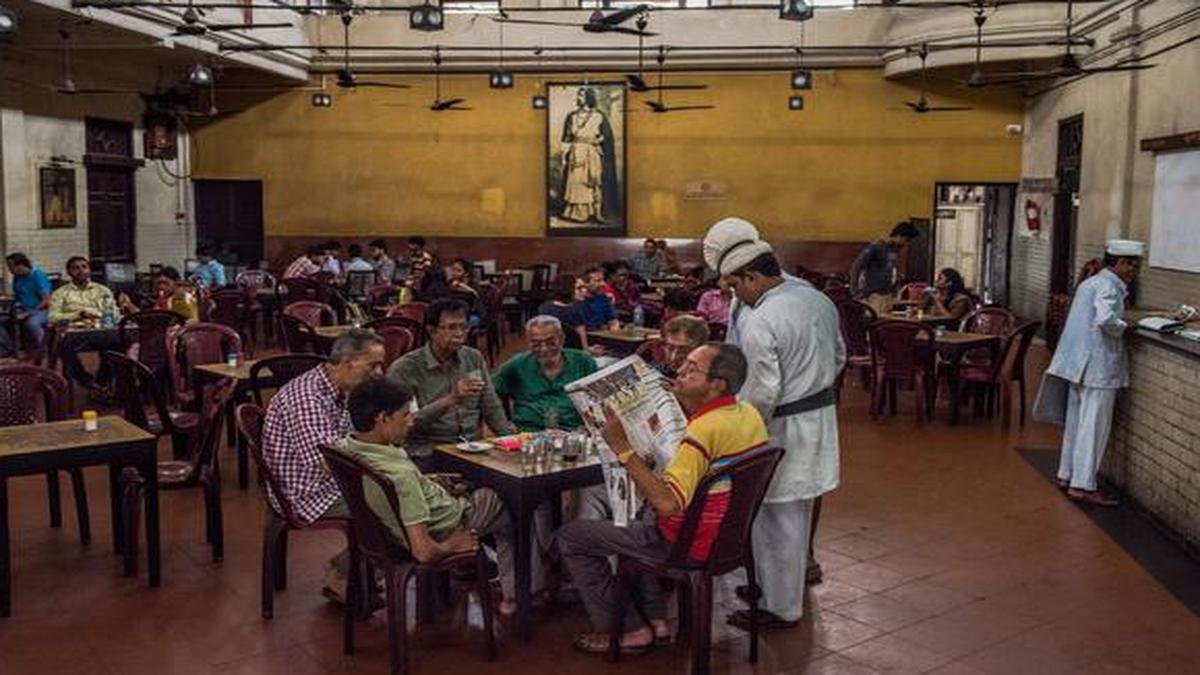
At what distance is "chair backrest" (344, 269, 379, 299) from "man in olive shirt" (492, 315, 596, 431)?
Result: 31.3ft

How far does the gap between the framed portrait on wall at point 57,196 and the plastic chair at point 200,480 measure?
382 inches

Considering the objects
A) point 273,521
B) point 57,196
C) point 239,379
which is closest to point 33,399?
point 239,379

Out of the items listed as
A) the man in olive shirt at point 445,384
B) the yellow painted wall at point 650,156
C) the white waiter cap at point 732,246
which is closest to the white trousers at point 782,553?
the white waiter cap at point 732,246

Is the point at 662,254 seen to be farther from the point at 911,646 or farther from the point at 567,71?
the point at 911,646

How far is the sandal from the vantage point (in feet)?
14.7

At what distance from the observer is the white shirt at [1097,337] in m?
6.56

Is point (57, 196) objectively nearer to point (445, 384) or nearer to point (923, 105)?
point (445, 384)

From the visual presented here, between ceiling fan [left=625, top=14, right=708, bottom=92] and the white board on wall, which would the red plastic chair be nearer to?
the white board on wall

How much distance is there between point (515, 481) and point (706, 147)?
14.3 metres

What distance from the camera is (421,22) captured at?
11312 mm

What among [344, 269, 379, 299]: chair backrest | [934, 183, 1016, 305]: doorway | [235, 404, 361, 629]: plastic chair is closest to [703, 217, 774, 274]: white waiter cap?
[235, 404, 361, 629]: plastic chair

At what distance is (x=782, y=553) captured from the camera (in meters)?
4.73

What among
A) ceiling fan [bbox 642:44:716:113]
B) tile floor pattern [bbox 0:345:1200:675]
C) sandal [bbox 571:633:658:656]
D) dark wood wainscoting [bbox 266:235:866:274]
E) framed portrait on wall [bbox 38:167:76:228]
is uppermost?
ceiling fan [bbox 642:44:716:113]

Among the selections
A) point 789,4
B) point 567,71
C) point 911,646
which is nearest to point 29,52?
point 567,71
